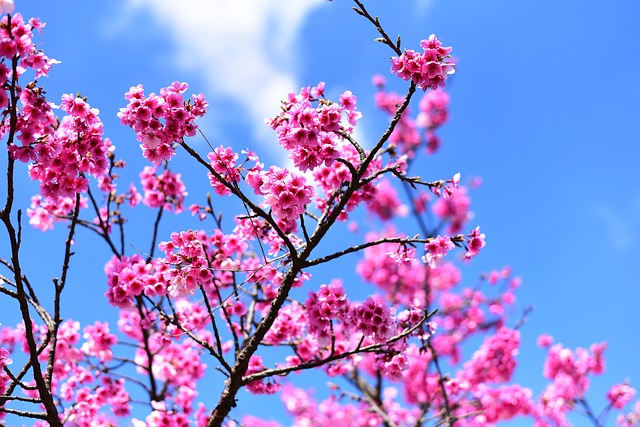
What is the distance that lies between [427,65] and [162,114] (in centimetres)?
218

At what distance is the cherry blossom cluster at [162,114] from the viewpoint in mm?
4266

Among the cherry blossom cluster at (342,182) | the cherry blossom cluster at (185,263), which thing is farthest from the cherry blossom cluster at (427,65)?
the cherry blossom cluster at (185,263)

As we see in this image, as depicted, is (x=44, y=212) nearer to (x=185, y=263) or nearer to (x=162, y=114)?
(x=185, y=263)

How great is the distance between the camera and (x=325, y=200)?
6.10 metres

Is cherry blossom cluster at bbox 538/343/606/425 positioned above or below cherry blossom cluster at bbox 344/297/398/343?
above

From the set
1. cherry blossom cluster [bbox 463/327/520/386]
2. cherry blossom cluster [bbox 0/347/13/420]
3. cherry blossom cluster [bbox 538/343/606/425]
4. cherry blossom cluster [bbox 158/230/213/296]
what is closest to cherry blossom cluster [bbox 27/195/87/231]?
cherry blossom cluster [bbox 0/347/13/420]

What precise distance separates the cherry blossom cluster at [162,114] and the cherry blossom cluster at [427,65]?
167 cm

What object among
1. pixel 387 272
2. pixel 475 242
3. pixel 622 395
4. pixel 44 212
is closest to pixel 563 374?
pixel 622 395

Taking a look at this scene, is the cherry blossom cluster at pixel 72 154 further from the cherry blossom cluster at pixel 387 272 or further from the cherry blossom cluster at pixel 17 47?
the cherry blossom cluster at pixel 387 272

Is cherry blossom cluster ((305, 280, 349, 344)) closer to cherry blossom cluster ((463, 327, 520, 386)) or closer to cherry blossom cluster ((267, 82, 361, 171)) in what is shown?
cherry blossom cluster ((267, 82, 361, 171))

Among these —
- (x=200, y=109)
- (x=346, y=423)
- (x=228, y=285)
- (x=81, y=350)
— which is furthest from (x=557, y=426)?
(x=200, y=109)

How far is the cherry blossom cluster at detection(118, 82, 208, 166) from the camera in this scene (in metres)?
4.27

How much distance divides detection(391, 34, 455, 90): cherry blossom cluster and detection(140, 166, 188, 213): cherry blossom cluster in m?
3.88

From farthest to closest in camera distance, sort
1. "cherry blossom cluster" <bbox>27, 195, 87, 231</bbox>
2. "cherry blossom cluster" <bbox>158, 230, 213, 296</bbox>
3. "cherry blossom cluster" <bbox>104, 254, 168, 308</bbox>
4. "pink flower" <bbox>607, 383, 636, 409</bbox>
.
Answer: "pink flower" <bbox>607, 383, 636, 409</bbox> < "cherry blossom cluster" <bbox>27, 195, 87, 231</bbox> < "cherry blossom cluster" <bbox>104, 254, 168, 308</bbox> < "cherry blossom cluster" <bbox>158, 230, 213, 296</bbox>
